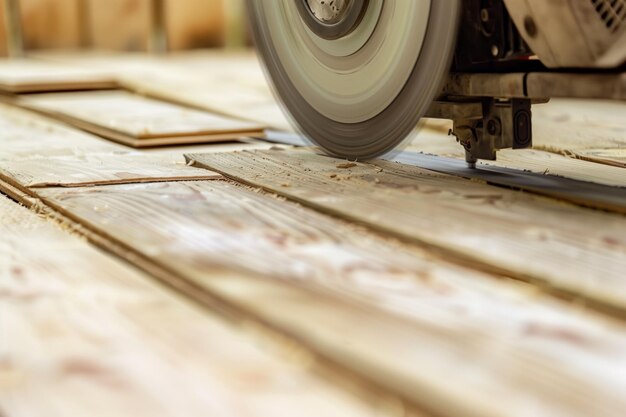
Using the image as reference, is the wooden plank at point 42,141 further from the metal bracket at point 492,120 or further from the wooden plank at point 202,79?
the metal bracket at point 492,120

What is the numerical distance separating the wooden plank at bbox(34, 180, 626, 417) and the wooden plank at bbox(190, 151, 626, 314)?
40 millimetres

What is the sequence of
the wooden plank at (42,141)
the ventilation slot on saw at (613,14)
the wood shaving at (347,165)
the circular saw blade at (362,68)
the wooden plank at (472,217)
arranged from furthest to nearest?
the wooden plank at (42,141) < the wood shaving at (347,165) < the circular saw blade at (362,68) < the ventilation slot on saw at (613,14) < the wooden plank at (472,217)

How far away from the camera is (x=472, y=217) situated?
1.46 meters

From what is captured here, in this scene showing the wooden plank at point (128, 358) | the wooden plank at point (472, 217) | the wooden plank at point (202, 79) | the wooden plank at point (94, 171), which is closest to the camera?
the wooden plank at point (128, 358)

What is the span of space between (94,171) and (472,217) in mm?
781

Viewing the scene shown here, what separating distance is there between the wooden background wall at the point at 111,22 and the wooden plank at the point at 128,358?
4.47 m

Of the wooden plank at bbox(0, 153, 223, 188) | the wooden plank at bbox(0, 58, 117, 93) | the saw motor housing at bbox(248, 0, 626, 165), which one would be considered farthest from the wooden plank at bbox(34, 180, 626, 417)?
the wooden plank at bbox(0, 58, 117, 93)

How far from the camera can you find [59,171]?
75.3 inches

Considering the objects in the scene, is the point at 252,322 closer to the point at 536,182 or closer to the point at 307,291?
the point at 307,291

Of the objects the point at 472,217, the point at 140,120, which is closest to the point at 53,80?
the point at 140,120

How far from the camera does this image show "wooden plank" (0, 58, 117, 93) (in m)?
3.75

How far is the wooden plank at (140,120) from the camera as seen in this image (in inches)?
99.0

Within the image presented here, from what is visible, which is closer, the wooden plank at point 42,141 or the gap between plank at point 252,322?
the gap between plank at point 252,322

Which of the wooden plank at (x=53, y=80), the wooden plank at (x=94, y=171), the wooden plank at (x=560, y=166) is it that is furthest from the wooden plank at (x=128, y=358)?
the wooden plank at (x=53, y=80)
